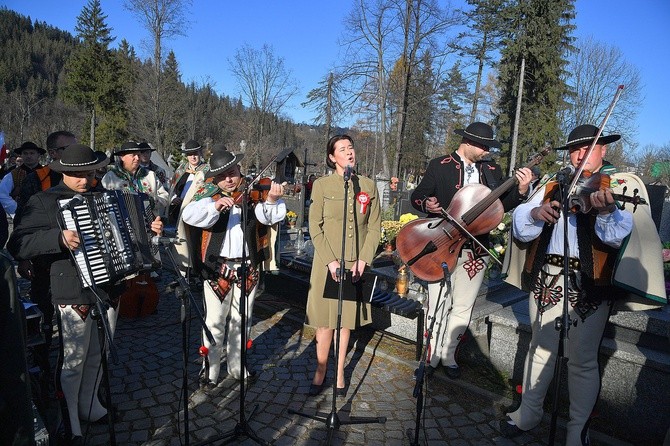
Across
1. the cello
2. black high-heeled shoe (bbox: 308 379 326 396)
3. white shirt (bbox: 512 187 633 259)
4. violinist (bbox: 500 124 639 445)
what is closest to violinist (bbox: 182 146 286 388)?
black high-heeled shoe (bbox: 308 379 326 396)

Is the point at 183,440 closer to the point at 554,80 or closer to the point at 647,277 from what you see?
the point at 647,277

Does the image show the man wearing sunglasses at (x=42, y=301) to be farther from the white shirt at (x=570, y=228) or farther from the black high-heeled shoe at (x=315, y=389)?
the white shirt at (x=570, y=228)

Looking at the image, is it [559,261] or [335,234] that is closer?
[559,261]

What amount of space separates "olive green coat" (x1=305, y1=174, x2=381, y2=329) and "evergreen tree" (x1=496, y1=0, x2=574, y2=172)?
87.1 feet

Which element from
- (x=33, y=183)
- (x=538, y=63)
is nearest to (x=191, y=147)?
(x=33, y=183)

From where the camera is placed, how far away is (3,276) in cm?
147

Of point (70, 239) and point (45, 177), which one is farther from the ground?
point (45, 177)

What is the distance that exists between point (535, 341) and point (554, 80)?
29.0 metres

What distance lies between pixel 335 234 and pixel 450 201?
3.79 feet

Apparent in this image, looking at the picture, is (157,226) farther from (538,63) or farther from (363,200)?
(538,63)

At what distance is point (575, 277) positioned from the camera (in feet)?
9.91

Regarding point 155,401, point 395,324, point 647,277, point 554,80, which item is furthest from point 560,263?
point 554,80

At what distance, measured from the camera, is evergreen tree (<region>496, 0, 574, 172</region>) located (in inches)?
1054

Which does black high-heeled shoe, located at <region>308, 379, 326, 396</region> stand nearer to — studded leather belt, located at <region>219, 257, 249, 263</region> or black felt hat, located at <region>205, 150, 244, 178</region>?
studded leather belt, located at <region>219, 257, 249, 263</region>
